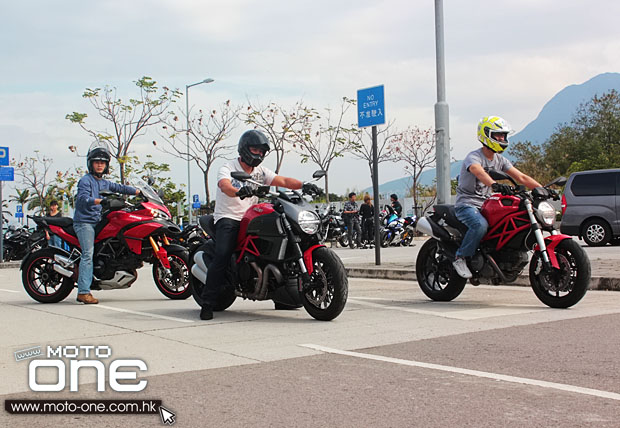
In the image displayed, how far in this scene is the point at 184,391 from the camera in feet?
14.8

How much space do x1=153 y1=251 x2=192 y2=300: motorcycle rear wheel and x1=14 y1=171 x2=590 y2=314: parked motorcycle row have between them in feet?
0.04

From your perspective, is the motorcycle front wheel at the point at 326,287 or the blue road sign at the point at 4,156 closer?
the motorcycle front wheel at the point at 326,287

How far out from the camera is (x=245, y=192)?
725 centimetres

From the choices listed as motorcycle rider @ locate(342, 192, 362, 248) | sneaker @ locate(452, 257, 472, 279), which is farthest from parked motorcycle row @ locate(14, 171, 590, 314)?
motorcycle rider @ locate(342, 192, 362, 248)

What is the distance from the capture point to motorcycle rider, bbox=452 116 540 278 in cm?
824

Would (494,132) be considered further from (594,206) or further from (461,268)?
(594,206)

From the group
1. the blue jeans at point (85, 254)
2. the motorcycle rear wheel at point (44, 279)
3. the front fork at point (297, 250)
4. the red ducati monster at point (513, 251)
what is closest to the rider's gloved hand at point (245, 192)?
the front fork at point (297, 250)

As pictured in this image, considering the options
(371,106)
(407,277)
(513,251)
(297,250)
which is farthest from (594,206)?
(297,250)

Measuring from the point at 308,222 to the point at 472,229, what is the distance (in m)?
2.06

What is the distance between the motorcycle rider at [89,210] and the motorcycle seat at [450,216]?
12.2ft

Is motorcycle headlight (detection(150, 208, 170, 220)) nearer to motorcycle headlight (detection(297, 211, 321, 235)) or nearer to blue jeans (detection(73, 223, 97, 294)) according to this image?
blue jeans (detection(73, 223, 97, 294))

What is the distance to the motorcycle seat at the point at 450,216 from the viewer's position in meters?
8.59

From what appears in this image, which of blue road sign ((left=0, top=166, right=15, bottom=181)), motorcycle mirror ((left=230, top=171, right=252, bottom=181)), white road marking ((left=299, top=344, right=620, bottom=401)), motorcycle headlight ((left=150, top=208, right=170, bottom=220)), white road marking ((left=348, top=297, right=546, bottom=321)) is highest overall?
blue road sign ((left=0, top=166, right=15, bottom=181))

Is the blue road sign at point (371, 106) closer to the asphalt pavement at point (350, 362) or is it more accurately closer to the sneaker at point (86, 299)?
the asphalt pavement at point (350, 362)
